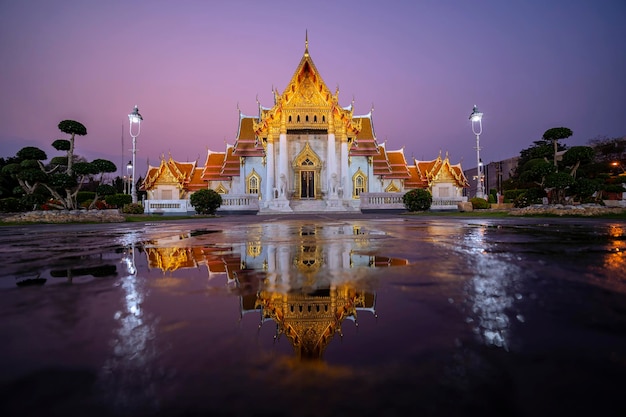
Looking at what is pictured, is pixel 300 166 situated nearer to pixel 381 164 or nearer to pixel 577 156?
pixel 381 164

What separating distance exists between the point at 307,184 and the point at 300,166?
1.79m

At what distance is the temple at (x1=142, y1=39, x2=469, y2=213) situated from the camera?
2806 cm

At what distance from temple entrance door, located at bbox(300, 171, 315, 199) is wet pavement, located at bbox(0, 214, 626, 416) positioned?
2867 centimetres

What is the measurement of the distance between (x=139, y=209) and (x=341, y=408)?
2654 centimetres

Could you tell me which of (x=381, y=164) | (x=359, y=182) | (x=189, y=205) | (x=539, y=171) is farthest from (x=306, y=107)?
(x=539, y=171)

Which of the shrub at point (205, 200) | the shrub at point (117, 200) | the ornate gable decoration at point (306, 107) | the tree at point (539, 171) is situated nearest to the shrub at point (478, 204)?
the tree at point (539, 171)

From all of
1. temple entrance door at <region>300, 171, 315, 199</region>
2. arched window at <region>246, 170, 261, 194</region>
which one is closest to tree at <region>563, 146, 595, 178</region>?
temple entrance door at <region>300, 171, 315, 199</region>

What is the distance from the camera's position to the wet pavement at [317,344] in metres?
0.91

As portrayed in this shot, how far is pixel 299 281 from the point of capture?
7.88ft

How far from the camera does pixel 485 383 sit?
98 centimetres

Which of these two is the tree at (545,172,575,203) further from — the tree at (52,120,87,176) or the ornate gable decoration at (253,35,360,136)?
the tree at (52,120,87,176)

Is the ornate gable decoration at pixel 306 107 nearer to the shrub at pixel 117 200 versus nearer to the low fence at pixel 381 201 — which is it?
the low fence at pixel 381 201

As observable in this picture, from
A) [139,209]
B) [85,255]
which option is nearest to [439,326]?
[85,255]

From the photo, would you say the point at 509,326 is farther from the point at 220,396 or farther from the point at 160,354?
the point at 160,354
